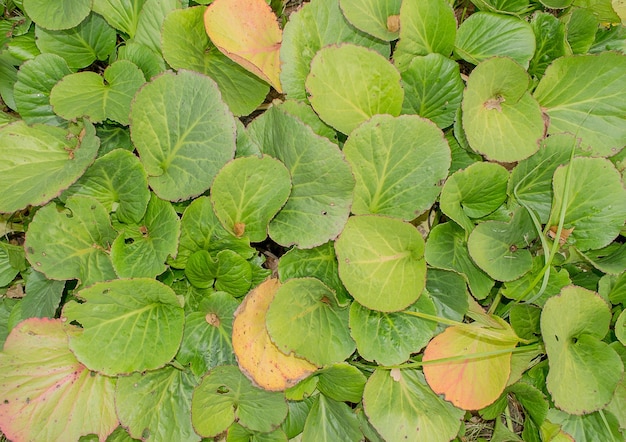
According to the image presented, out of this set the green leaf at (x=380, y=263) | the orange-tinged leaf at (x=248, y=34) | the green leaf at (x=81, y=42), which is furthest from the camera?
the green leaf at (x=81, y=42)

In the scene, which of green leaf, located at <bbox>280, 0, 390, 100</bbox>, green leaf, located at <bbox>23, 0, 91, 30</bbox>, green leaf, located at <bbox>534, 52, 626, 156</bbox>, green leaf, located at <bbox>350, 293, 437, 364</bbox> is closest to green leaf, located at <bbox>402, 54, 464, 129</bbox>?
green leaf, located at <bbox>280, 0, 390, 100</bbox>

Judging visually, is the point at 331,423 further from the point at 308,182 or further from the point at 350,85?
the point at 350,85

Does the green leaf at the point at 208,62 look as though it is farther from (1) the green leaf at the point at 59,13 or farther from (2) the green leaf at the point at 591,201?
(2) the green leaf at the point at 591,201

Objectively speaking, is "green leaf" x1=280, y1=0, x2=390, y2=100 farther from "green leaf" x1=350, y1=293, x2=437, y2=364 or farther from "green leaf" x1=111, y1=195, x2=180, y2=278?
"green leaf" x1=350, y1=293, x2=437, y2=364

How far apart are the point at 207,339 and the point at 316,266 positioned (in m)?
0.31

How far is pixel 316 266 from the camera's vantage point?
1.34 meters

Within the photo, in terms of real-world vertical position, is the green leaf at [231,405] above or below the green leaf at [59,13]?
below

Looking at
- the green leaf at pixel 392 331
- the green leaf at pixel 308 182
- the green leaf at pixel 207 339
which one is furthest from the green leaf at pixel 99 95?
the green leaf at pixel 392 331

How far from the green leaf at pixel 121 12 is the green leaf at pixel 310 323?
30.7 inches

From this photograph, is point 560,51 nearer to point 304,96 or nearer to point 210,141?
point 304,96

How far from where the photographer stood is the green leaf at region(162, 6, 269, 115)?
53.3 inches

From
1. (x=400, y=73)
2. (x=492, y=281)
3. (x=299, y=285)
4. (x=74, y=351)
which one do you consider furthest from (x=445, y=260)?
(x=74, y=351)

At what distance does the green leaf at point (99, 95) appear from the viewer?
135 centimetres

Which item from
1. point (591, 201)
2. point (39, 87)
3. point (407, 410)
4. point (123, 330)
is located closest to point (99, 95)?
point (39, 87)
